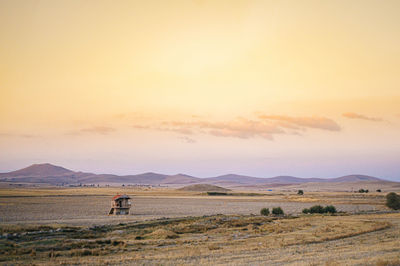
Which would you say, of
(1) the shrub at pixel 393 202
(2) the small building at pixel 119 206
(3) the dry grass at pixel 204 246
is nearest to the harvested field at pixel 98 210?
(2) the small building at pixel 119 206

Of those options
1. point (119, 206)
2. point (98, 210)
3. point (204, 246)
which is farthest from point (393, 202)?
point (204, 246)

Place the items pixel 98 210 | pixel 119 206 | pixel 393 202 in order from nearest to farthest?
pixel 119 206 → pixel 393 202 → pixel 98 210

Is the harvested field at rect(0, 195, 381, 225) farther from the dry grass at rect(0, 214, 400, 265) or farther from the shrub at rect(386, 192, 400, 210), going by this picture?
the dry grass at rect(0, 214, 400, 265)

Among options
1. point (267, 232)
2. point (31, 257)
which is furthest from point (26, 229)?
point (267, 232)

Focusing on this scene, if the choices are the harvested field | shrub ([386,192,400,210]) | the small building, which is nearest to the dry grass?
the harvested field

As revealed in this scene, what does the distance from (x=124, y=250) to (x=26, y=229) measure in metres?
15.1

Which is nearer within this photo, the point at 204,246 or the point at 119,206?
the point at 204,246

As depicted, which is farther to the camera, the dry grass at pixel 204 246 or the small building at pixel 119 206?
the small building at pixel 119 206

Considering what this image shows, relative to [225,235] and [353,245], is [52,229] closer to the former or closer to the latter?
[225,235]

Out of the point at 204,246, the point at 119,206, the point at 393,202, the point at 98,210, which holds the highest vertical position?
the point at 119,206

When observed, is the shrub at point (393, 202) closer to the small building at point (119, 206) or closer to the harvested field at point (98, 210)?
the harvested field at point (98, 210)

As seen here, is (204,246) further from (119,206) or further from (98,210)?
(98,210)

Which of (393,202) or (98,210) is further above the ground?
(393,202)

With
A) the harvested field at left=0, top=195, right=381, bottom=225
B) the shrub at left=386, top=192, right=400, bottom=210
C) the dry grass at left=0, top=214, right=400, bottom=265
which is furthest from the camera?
the shrub at left=386, top=192, right=400, bottom=210
